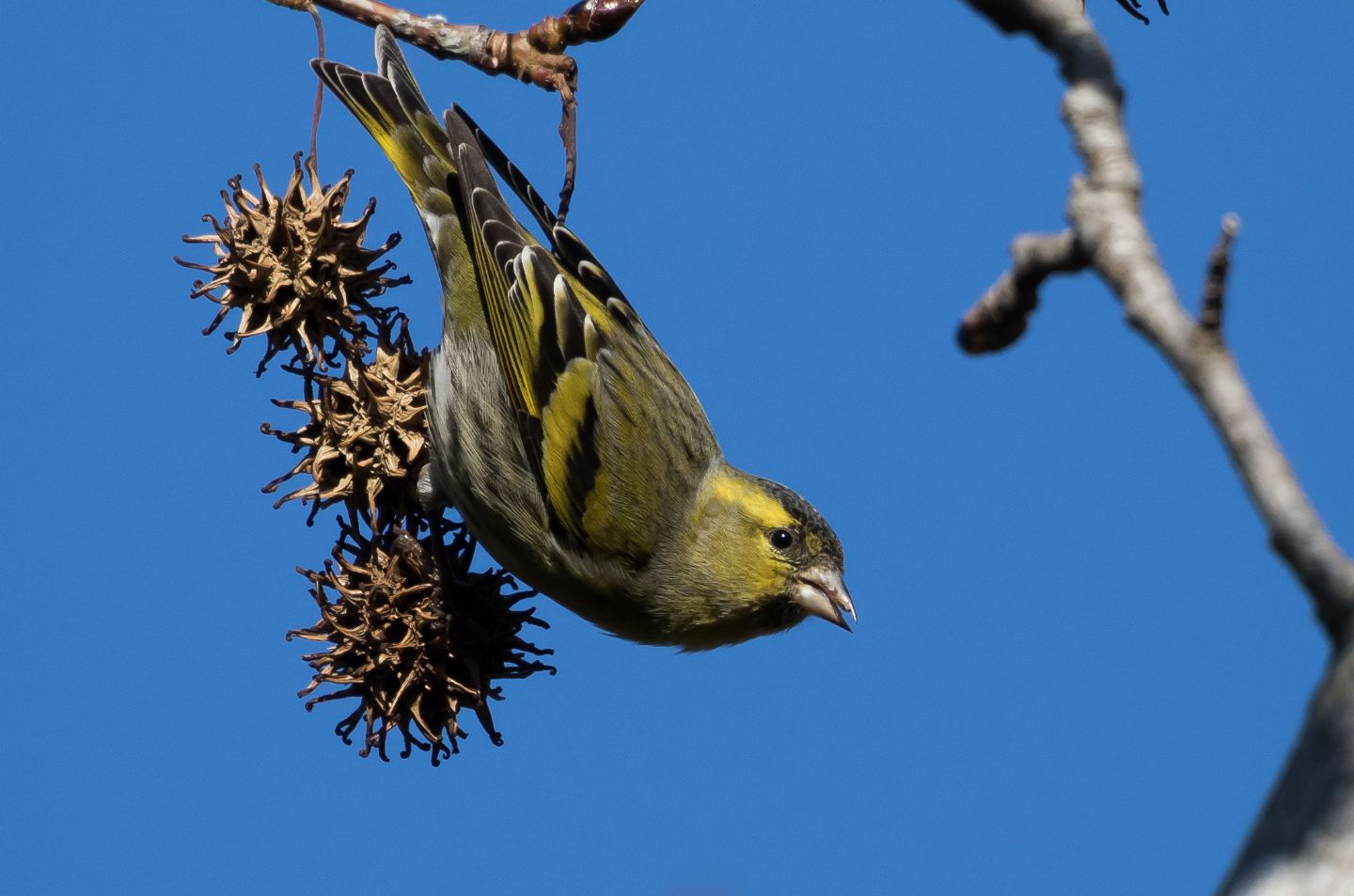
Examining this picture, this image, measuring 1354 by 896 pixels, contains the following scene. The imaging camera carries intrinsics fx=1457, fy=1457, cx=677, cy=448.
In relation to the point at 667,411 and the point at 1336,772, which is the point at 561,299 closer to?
the point at 667,411

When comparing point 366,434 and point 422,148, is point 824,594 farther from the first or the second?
point 422,148

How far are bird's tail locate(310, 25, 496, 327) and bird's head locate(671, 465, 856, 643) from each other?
1236 mm

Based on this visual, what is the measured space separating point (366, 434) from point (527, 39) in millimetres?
1416

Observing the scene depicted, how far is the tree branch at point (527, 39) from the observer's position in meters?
4.10

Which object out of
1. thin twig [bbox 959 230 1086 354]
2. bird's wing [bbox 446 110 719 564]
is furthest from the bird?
thin twig [bbox 959 230 1086 354]

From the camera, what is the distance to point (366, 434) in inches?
189

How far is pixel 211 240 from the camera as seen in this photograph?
4637 mm

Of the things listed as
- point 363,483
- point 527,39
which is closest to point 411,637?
point 363,483

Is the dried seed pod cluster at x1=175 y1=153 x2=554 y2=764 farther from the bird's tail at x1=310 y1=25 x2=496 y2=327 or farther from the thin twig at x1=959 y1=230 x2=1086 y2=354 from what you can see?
the thin twig at x1=959 y1=230 x2=1086 y2=354

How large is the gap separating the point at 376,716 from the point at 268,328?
130cm

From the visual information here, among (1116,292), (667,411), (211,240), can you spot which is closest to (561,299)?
(667,411)

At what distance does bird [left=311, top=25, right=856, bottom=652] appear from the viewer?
532cm

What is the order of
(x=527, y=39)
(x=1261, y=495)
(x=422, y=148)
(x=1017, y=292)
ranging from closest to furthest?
(x=1261, y=495) < (x=1017, y=292) < (x=527, y=39) < (x=422, y=148)

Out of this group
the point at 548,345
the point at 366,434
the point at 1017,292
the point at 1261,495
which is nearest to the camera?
the point at 1261,495
